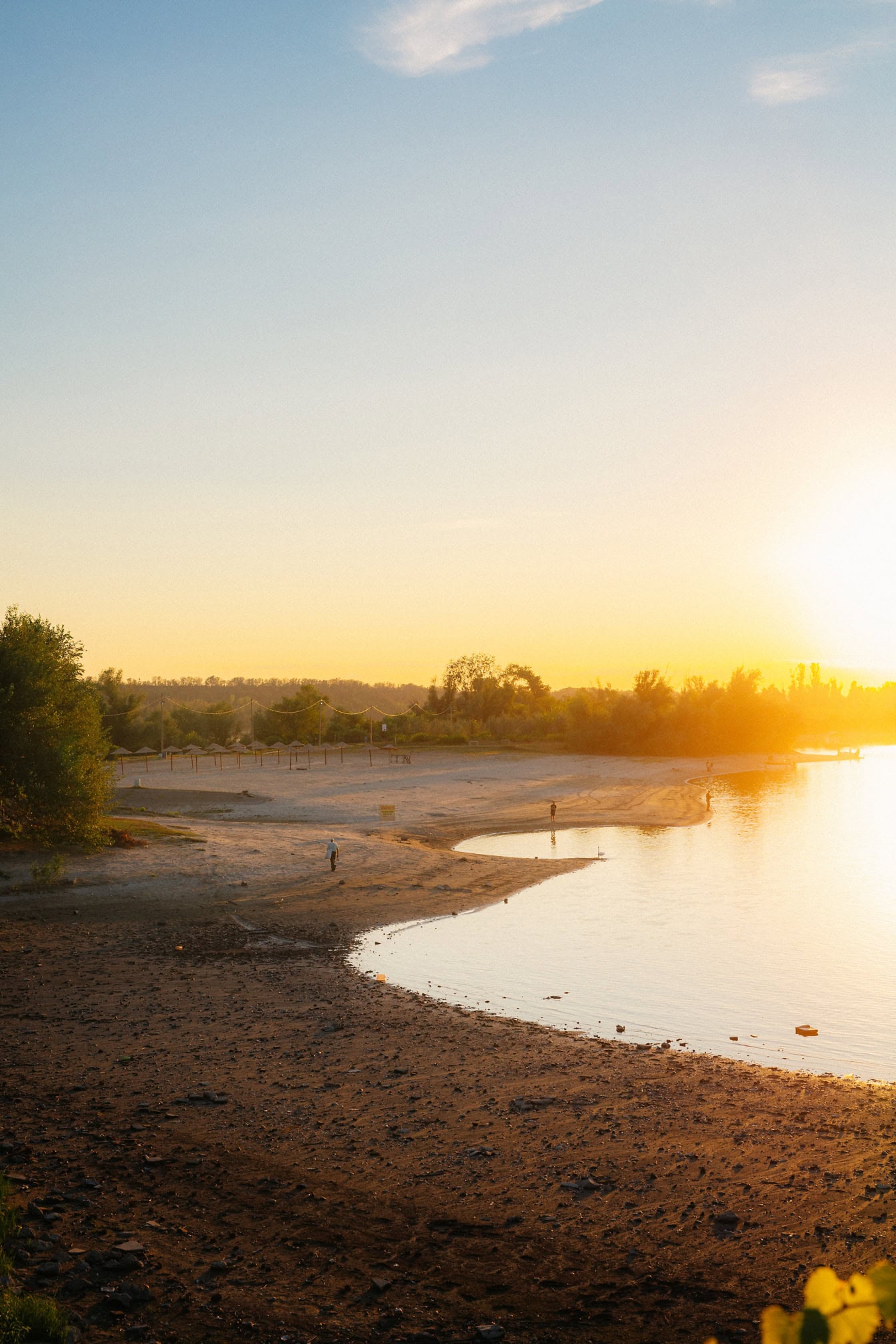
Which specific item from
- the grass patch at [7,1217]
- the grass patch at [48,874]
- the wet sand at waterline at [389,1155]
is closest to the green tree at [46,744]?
the grass patch at [48,874]

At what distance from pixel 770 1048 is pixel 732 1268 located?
683 centimetres

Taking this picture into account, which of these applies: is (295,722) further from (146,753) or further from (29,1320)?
(29,1320)

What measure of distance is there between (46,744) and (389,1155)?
16471 mm

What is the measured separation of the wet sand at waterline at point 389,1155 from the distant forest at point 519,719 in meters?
58.4

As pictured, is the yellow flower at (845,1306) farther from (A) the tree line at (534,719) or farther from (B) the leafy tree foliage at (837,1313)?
(A) the tree line at (534,719)

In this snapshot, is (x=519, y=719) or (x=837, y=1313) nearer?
(x=837, y=1313)

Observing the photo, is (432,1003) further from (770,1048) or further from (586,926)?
(586,926)

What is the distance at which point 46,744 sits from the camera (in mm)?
22297

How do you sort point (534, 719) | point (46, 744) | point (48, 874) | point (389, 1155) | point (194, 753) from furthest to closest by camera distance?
point (534, 719) → point (194, 753) → point (46, 744) → point (48, 874) → point (389, 1155)

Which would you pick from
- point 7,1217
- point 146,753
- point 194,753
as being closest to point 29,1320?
point 7,1217

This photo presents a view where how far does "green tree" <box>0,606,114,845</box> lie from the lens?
21.9 m

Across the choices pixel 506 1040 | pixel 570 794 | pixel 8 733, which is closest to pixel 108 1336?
pixel 506 1040

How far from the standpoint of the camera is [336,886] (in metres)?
22.9

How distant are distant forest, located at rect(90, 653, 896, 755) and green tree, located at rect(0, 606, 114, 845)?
46.2 metres
